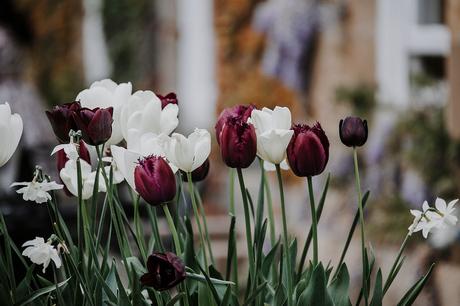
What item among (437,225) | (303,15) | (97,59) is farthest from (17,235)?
(97,59)

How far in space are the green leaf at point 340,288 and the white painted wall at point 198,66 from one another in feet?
15.6

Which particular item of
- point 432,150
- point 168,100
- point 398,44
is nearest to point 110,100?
point 168,100

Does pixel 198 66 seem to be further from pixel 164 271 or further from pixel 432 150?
pixel 164 271

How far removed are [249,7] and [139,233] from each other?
463 cm

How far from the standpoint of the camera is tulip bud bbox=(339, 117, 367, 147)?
127 centimetres

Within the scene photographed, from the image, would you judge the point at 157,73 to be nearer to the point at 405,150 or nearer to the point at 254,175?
the point at 254,175

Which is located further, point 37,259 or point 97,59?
point 97,59

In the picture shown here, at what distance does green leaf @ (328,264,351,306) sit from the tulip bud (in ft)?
0.46

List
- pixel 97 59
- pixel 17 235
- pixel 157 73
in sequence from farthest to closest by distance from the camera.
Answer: pixel 97 59
pixel 157 73
pixel 17 235

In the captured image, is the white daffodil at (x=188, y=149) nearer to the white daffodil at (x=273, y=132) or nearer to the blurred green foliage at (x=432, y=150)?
the white daffodil at (x=273, y=132)

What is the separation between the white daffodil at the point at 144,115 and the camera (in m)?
1.25

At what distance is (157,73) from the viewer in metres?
7.14

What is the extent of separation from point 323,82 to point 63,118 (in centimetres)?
431

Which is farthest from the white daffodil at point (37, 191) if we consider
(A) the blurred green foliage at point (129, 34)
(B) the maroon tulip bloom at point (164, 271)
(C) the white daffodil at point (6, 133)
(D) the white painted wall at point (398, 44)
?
(A) the blurred green foliage at point (129, 34)
